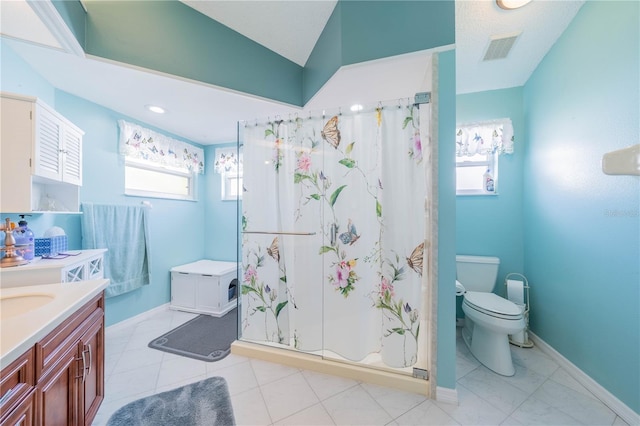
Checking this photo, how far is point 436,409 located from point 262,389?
1.12m

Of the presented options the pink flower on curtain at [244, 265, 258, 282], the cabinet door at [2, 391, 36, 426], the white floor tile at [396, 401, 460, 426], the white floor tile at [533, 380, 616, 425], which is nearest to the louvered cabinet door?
the cabinet door at [2, 391, 36, 426]

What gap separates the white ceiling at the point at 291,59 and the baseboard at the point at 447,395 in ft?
6.84

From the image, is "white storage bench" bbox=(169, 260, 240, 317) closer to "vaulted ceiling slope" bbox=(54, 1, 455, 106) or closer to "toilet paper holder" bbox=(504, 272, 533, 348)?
"vaulted ceiling slope" bbox=(54, 1, 455, 106)

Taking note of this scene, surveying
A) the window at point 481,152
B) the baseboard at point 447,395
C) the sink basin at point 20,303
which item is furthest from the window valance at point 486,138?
the sink basin at point 20,303

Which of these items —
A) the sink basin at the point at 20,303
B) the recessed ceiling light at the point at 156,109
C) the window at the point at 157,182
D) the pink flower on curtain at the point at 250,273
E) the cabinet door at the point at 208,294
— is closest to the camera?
the sink basin at the point at 20,303

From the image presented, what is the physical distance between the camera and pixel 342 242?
1721 millimetres

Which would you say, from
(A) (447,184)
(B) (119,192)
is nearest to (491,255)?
(A) (447,184)

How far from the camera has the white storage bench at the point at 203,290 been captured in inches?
111

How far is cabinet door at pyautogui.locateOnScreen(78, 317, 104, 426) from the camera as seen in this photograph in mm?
1120

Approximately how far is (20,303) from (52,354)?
0.49 metres

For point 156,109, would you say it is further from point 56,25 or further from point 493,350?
point 493,350

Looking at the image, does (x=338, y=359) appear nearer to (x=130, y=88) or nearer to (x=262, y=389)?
(x=262, y=389)

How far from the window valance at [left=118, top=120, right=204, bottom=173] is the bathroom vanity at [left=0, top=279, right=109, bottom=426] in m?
1.78

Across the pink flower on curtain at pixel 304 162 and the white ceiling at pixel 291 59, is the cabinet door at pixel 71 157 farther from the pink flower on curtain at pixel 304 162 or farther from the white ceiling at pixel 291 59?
the pink flower on curtain at pixel 304 162
